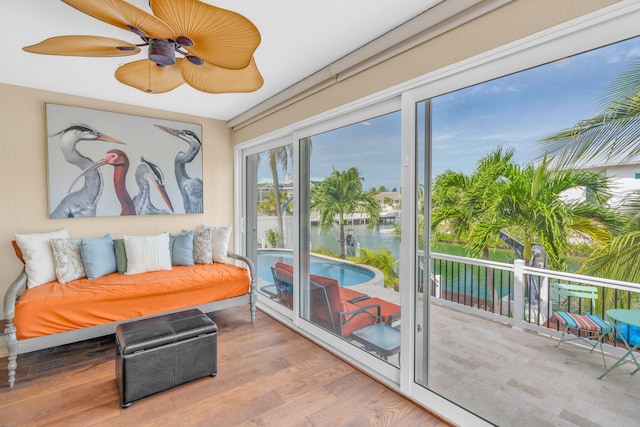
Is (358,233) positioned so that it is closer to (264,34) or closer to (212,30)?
(264,34)

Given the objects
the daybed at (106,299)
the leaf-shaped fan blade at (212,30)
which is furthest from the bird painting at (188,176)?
the leaf-shaped fan blade at (212,30)

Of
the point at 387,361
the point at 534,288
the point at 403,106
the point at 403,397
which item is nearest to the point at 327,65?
the point at 403,106

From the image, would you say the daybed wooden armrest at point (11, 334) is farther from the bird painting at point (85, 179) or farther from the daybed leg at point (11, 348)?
the bird painting at point (85, 179)

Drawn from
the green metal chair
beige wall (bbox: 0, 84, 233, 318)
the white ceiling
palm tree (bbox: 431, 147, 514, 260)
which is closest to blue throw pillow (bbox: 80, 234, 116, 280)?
beige wall (bbox: 0, 84, 233, 318)

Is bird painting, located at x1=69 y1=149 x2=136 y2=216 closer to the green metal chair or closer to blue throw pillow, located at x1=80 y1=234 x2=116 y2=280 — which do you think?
blue throw pillow, located at x1=80 y1=234 x2=116 y2=280

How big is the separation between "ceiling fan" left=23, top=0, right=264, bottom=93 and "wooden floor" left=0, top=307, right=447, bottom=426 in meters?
2.19

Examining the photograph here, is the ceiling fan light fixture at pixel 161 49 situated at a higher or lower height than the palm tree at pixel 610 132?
higher

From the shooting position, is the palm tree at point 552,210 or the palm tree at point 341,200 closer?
the palm tree at point 552,210

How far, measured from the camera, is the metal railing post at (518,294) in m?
1.77

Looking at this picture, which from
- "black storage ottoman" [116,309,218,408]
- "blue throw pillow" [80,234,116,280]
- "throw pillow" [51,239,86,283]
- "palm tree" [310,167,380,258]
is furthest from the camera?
"blue throw pillow" [80,234,116,280]

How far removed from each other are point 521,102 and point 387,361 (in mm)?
1999

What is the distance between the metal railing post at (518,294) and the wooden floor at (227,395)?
2.72 feet

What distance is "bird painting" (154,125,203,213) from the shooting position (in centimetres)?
425

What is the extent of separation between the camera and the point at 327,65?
2771mm
